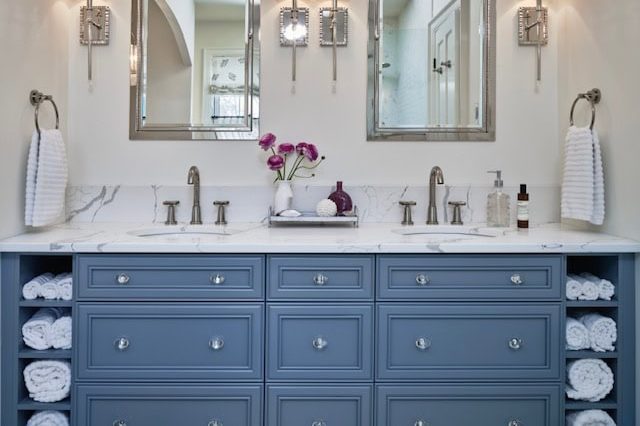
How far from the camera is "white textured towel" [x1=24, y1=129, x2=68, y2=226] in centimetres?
173

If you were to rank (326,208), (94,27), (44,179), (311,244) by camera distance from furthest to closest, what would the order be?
(94,27) < (326,208) < (44,179) < (311,244)

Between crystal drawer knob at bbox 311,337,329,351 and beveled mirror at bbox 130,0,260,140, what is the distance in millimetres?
994

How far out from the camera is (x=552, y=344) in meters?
1.60

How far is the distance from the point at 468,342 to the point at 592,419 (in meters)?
0.49

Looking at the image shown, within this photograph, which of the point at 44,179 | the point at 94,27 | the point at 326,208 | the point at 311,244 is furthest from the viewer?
the point at 94,27

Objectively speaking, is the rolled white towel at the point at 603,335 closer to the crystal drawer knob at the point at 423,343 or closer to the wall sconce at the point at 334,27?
the crystal drawer knob at the point at 423,343

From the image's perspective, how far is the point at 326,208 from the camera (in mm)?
A: 2018

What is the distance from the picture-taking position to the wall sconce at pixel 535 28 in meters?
2.16

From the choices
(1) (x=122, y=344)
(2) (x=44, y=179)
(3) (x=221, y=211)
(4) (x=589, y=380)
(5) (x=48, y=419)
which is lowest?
(5) (x=48, y=419)

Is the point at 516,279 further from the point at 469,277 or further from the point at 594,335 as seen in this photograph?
the point at 594,335

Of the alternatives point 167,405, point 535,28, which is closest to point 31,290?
point 167,405

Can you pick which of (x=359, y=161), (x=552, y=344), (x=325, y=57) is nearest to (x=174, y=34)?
(x=325, y=57)

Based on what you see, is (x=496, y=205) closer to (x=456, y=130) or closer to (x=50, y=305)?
(x=456, y=130)

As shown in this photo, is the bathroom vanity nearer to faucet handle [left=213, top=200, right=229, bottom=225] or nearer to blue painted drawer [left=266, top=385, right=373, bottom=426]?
blue painted drawer [left=266, top=385, right=373, bottom=426]
